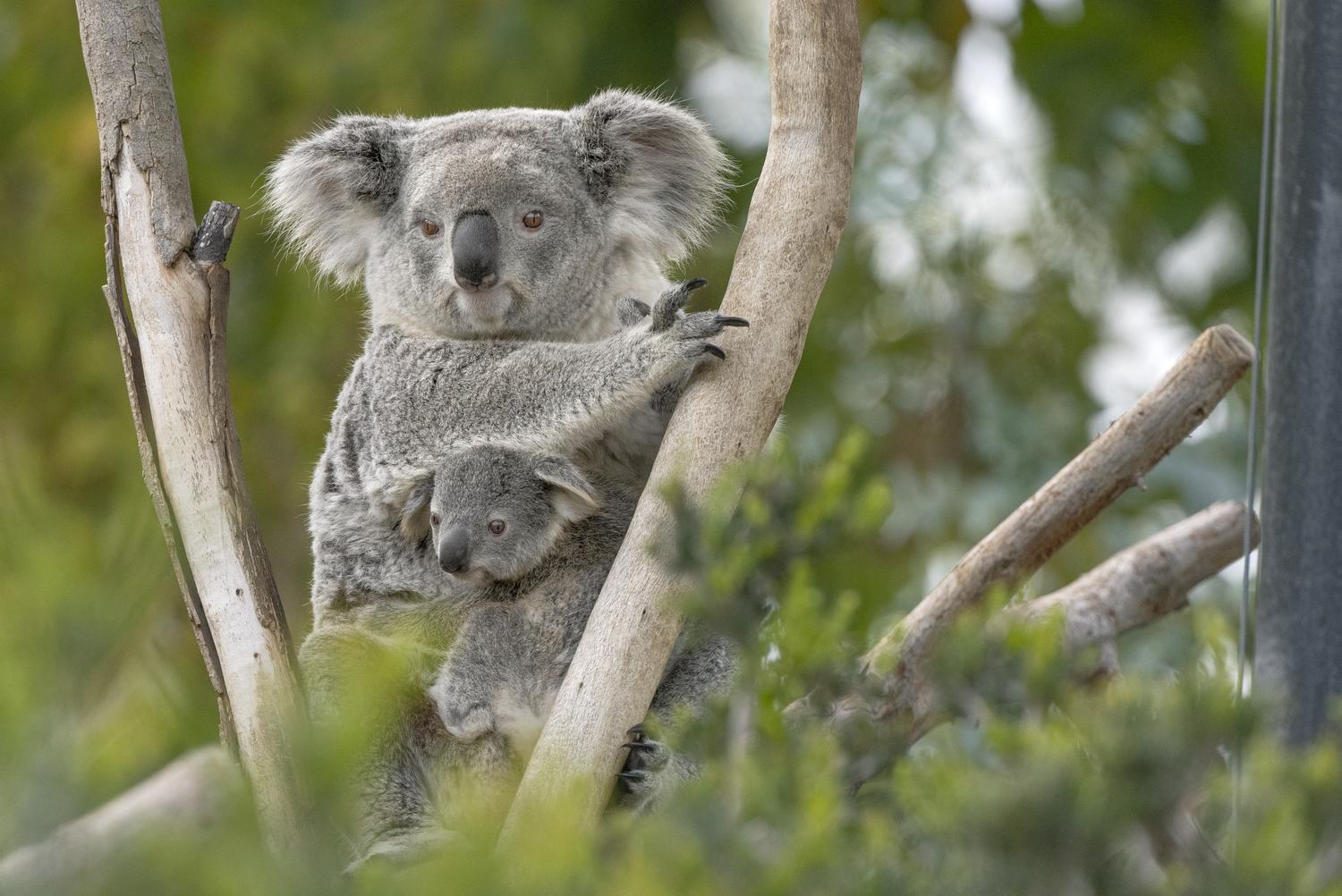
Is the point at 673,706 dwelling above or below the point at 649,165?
below

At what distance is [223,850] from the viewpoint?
0.83 metres

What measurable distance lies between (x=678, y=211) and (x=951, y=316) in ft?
10.7

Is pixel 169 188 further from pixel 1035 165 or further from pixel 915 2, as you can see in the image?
pixel 1035 165

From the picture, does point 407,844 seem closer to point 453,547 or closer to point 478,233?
point 453,547

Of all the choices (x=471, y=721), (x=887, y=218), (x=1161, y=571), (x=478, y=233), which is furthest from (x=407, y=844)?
(x=887, y=218)

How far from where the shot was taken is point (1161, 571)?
10.6 feet

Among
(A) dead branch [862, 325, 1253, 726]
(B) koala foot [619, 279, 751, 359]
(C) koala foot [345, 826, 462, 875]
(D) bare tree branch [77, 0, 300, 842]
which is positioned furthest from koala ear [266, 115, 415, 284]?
(A) dead branch [862, 325, 1253, 726]

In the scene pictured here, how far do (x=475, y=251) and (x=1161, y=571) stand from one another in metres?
1.70

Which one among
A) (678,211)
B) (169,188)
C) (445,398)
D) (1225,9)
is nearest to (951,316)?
(1225,9)

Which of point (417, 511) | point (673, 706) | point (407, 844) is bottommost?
point (407, 844)

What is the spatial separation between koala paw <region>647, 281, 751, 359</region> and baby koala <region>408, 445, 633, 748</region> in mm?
323

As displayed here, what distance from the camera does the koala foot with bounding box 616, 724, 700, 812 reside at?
2174 millimetres

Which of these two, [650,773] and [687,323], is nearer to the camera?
[650,773]

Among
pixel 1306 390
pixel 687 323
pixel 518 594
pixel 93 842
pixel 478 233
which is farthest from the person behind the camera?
pixel 478 233
